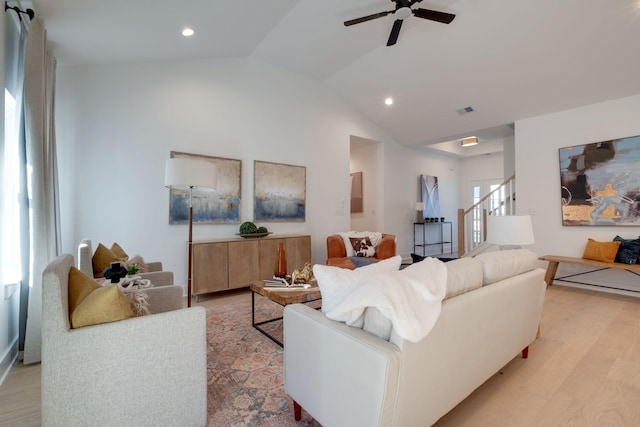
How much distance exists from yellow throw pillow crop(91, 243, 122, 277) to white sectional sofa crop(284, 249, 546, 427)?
2027mm

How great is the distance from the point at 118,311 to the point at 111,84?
343 centimetres

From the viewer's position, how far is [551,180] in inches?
188

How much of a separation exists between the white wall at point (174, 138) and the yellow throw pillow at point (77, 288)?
8.25 ft

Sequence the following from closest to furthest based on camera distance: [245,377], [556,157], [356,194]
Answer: [245,377] < [556,157] < [356,194]

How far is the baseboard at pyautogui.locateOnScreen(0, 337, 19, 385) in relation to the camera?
2.04 metres

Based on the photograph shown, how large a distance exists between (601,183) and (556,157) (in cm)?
71

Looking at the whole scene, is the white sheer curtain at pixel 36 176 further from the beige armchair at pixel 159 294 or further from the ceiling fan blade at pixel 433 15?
the ceiling fan blade at pixel 433 15

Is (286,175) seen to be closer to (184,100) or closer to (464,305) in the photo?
(184,100)

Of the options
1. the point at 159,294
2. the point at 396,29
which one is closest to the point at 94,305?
the point at 159,294

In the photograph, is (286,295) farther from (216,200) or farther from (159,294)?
(216,200)

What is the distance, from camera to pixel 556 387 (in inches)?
76.3

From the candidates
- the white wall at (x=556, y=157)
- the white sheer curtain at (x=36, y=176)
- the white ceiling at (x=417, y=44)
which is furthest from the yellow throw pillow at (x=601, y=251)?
the white sheer curtain at (x=36, y=176)

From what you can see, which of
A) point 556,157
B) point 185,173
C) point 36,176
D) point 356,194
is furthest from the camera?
point 356,194

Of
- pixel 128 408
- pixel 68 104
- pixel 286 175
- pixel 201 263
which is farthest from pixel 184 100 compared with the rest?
pixel 128 408
